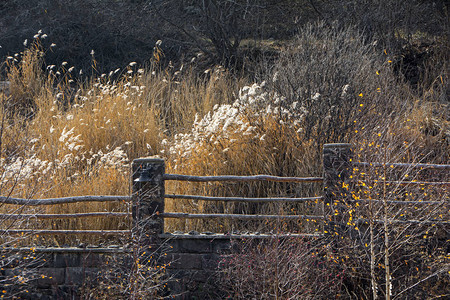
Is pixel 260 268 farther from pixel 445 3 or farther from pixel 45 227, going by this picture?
pixel 445 3

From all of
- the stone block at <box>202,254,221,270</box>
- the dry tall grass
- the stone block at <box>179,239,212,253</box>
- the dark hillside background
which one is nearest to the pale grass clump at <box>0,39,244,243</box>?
the dry tall grass

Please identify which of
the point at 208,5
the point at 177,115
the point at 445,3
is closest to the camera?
the point at 177,115

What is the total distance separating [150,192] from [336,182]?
204 centimetres

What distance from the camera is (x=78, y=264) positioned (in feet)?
20.8

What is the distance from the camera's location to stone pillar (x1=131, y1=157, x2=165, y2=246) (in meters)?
6.32

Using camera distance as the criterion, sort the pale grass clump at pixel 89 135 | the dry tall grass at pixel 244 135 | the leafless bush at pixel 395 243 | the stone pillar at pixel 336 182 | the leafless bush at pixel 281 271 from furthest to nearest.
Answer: the dry tall grass at pixel 244 135 → the pale grass clump at pixel 89 135 → the stone pillar at pixel 336 182 → the leafless bush at pixel 395 243 → the leafless bush at pixel 281 271

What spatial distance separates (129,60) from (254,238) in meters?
9.13

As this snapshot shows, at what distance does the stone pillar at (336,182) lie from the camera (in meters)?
6.31

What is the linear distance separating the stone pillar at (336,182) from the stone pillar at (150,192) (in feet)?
5.98

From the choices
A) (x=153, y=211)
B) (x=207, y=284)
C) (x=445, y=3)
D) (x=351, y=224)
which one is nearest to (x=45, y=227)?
(x=153, y=211)

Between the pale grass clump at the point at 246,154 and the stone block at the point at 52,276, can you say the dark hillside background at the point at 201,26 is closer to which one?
the pale grass clump at the point at 246,154

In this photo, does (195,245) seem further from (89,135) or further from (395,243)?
(89,135)

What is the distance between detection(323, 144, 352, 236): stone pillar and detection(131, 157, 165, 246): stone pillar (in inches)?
71.8

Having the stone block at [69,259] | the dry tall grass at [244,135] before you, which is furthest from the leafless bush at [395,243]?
the stone block at [69,259]
